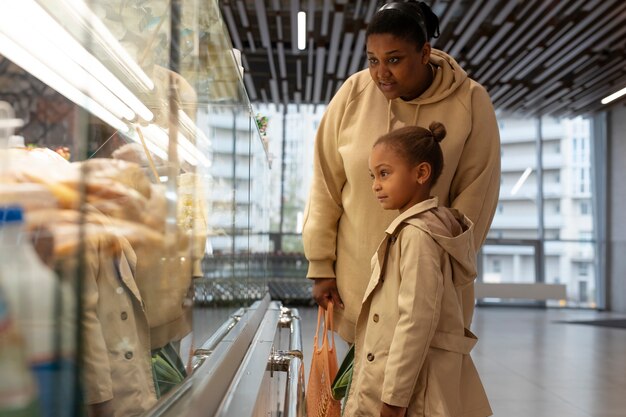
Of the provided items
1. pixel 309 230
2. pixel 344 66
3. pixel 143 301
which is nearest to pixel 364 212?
pixel 309 230

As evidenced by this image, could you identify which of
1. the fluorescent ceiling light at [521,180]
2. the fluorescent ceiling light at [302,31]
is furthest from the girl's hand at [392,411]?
the fluorescent ceiling light at [521,180]

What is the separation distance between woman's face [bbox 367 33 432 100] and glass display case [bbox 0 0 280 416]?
59 cm

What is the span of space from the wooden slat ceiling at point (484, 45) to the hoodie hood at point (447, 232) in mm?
7025

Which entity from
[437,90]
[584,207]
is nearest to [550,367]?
[437,90]

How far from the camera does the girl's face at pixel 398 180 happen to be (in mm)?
1582

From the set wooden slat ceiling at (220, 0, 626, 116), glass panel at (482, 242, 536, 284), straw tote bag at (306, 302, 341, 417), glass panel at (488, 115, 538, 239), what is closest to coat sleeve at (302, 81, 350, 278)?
straw tote bag at (306, 302, 341, 417)

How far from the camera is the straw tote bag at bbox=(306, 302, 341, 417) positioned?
179 centimetres

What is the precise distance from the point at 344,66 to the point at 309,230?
31.4 ft

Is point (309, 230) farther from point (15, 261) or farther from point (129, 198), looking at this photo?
point (15, 261)

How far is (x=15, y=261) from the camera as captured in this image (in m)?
0.45

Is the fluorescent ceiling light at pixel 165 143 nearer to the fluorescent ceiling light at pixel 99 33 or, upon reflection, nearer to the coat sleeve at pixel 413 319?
the fluorescent ceiling light at pixel 99 33

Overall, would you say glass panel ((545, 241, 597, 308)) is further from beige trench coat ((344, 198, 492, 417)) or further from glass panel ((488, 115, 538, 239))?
beige trench coat ((344, 198, 492, 417))

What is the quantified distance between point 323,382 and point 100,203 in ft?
4.38

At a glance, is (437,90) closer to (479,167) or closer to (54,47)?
(479,167)
